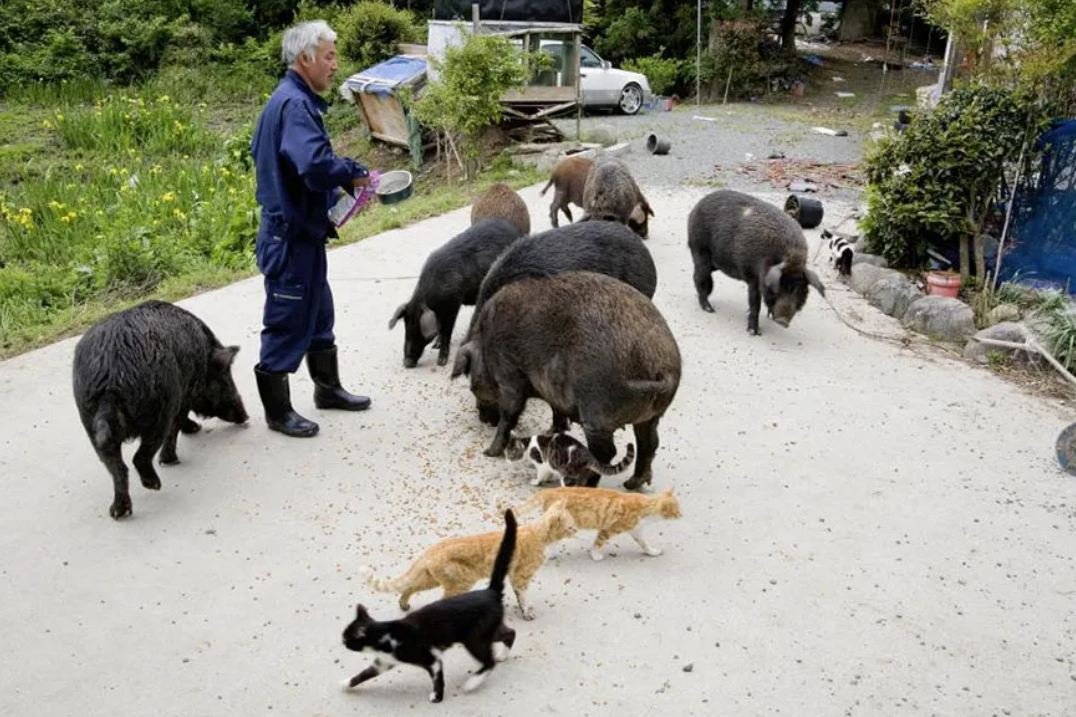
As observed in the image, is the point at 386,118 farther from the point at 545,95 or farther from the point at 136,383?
the point at 136,383

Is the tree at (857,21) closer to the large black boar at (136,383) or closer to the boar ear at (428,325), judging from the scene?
the boar ear at (428,325)

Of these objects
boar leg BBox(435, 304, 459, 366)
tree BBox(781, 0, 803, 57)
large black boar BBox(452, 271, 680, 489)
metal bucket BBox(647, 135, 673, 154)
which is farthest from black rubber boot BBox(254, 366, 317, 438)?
tree BBox(781, 0, 803, 57)

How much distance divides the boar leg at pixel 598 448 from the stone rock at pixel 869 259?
206 inches

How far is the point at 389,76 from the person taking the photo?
1814 centimetres

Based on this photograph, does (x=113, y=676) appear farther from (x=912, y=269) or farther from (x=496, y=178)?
(x=496, y=178)

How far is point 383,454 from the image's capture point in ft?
17.6

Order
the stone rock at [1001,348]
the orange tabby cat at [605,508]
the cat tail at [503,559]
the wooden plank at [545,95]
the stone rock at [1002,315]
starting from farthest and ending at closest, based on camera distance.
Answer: the wooden plank at [545,95] < the stone rock at [1002,315] < the stone rock at [1001,348] < the orange tabby cat at [605,508] < the cat tail at [503,559]

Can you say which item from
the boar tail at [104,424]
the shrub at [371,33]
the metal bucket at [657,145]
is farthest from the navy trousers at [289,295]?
the shrub at [371,33]

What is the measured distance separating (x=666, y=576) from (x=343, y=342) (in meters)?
3.76

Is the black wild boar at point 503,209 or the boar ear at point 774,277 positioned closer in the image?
the boar ear at point 774,277

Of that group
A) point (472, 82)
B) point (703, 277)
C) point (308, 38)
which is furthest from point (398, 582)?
point (472, 82)

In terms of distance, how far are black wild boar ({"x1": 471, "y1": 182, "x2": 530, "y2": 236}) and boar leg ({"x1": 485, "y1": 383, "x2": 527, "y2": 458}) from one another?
3.25m

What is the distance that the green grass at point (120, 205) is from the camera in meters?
8.45

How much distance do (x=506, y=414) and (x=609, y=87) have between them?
17900 millimetres
